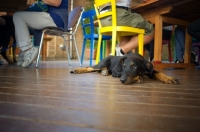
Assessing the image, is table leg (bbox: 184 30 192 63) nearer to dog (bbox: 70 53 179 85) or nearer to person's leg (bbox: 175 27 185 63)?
person's leg (bbox: 175 27 185 63)

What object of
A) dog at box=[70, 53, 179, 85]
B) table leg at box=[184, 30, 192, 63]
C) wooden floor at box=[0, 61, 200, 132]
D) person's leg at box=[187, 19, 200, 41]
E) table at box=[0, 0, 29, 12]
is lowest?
wooden floor at box=[0, 61, 200, 132]

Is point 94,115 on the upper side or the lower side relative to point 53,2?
lower

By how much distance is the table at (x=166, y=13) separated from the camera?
2523 millimetres

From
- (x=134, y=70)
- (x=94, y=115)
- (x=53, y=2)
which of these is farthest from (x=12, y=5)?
(x=94, y=115)

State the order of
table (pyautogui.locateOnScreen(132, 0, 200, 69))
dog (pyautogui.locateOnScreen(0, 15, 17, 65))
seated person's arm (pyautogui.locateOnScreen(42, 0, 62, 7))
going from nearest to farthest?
1. seated person's arm (pyautogui.locateOnScreen(42, 0, 62, 7))
2. table (pyautogui.locateOnScreen(132, 0, 200, 69))
3. dog (pyautogui.locateOnScreen(0, 15, 17, 65))

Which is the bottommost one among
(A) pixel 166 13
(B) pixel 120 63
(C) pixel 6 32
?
(B) pixel 120 63

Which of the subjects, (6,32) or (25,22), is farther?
(6,32)

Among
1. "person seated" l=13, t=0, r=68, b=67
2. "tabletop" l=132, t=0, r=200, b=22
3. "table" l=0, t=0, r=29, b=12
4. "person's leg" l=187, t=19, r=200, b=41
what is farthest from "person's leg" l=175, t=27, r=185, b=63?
"table" l=0, t=0, r=29, b=12

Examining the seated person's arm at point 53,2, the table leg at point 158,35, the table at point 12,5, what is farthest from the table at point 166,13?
the table at point 12,5

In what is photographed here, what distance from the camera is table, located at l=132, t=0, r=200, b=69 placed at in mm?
2523

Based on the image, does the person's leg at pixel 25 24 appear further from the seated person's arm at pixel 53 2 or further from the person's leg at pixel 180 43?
the person's leg at pixel 180 43

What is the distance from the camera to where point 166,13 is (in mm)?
2645

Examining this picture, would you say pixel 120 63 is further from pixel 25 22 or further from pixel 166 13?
pixel 25 22

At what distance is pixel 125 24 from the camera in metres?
2.45
